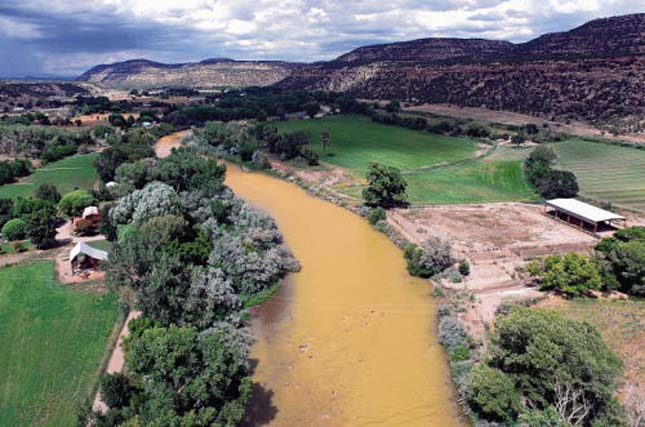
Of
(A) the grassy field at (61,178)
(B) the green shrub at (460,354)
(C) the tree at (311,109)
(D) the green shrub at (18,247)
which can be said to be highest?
(C) the tree at (311,109)

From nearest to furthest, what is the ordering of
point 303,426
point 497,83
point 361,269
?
point 303,426, point 361,269, point 497,83

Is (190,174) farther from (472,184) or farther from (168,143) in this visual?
(168,143)

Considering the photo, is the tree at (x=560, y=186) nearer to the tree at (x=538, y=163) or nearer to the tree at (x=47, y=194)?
the tree at (x=538, y=163)

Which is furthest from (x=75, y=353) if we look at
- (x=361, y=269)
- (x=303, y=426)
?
(x=361, y=269)

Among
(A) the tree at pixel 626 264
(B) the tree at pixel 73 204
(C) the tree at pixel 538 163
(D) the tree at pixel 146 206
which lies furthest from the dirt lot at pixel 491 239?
(B) the tree at pixel 73 204

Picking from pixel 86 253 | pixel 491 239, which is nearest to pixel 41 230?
pixel 86 253

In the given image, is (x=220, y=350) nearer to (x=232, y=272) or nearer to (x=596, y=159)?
(x=232, y=272)
